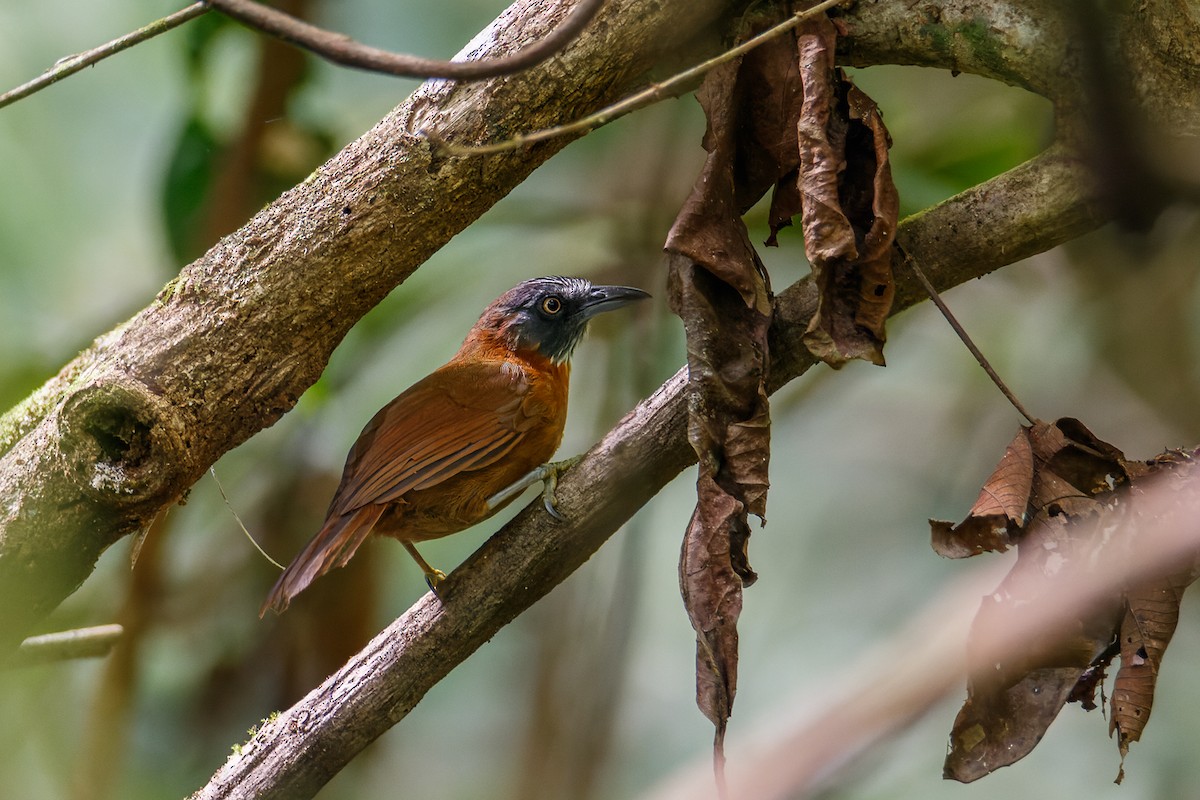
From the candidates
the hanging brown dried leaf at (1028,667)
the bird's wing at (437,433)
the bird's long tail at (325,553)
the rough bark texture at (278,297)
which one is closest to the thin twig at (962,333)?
the hanging brown dried leaf at (1028,667)

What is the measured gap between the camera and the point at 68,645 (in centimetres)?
286

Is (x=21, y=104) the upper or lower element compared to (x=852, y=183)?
upper

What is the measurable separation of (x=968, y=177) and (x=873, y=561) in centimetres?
232

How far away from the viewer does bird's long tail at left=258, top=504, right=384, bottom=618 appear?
8.68 feet

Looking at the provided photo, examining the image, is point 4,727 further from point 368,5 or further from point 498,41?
point 368,5

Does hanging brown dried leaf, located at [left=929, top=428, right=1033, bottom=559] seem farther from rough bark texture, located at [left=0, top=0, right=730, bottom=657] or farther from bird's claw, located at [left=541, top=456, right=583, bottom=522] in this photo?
rough bark texture, located at [left=0, top=0, right=730, bottom=657]

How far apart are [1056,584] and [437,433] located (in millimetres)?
1742

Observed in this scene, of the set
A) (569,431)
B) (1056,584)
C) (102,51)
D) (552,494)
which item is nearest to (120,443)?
(102,51)

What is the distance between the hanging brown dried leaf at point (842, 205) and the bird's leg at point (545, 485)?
73 cm

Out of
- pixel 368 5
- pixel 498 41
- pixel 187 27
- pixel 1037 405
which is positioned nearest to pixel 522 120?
pixel 498 41

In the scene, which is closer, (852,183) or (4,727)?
(4,727)

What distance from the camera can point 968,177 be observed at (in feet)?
11.6

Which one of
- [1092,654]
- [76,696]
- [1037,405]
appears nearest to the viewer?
[1092,654]

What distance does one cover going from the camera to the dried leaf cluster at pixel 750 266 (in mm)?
1947
